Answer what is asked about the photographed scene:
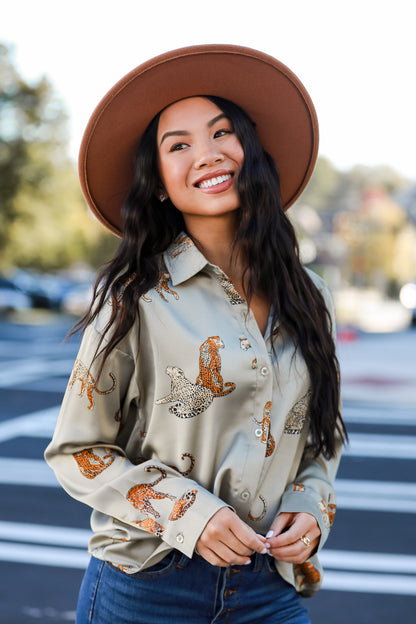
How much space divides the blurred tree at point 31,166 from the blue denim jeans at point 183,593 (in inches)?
1207

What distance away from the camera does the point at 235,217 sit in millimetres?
2018

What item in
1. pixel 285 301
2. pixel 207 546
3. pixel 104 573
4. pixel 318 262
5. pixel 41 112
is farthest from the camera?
pixel 318 262

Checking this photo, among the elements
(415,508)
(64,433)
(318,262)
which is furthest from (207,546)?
(318,262)

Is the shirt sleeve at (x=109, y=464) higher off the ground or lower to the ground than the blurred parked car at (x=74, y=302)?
lower

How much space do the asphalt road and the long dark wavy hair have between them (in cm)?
229

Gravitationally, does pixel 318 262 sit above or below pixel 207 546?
above

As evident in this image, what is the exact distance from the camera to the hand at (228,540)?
1.63 m

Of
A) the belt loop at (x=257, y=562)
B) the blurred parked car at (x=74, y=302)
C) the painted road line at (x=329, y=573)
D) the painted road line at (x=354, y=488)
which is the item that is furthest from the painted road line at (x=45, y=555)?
the blurred parked car at (x=74, y=302)

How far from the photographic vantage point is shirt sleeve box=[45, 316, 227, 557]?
1688 millimetres

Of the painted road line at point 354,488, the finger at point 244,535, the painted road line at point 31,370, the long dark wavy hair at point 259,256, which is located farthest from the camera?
the painted road line at point 31,370

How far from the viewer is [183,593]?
172cm

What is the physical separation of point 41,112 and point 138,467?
3189cm

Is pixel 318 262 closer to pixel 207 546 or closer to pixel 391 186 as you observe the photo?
pixel 207 546

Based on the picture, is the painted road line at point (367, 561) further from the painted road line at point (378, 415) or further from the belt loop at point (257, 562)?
the painted road line at point (378, 415)
